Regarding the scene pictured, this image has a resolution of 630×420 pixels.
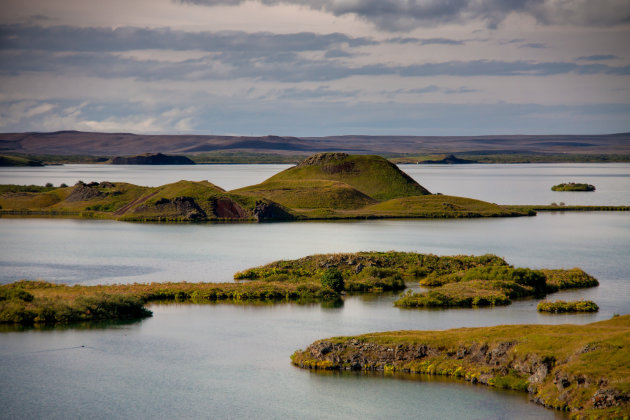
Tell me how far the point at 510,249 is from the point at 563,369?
61.6 meters

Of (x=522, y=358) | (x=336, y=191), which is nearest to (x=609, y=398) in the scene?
(x=522, y=358)

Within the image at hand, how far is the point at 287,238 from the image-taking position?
109 meters

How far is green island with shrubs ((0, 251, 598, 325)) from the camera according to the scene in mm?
52750

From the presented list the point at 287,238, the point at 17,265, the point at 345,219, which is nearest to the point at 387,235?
the point at 287,238

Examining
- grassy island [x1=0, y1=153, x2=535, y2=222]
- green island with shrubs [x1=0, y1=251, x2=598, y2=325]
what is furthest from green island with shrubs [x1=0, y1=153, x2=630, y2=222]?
green island with shrubs [x1=0, y1=251, x2=598, y2=325]

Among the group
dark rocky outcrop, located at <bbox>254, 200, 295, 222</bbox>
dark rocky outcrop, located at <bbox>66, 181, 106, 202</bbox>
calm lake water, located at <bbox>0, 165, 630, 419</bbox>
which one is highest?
dark rocky outcrop, located at <bbox>66, 181, 106, 202</bbox>

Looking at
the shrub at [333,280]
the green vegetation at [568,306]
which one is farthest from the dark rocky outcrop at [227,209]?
the green vegetation at [568,306]

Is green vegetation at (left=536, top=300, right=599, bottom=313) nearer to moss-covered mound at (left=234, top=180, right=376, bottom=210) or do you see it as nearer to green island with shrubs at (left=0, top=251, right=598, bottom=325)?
green island with shrubs at (left=0, top=251, right=598, bottom=325)

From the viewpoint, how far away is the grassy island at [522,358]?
105 feet

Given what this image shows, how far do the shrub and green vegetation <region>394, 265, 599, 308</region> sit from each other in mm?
5532

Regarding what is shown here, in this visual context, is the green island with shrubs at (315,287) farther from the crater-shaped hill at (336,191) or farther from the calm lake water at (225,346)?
the crater-shaped hill at (336,191)

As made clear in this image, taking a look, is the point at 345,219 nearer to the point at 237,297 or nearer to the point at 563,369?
the point at 237,297

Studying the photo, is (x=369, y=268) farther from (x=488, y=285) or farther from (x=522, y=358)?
(x=522, y=358)

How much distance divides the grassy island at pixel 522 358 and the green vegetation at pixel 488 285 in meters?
14.6
